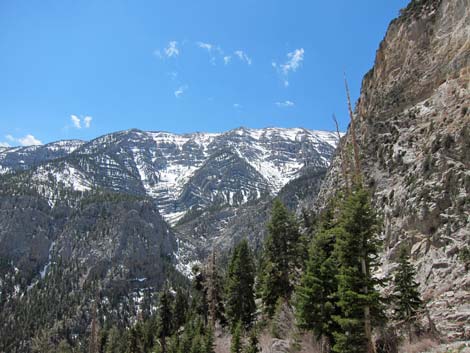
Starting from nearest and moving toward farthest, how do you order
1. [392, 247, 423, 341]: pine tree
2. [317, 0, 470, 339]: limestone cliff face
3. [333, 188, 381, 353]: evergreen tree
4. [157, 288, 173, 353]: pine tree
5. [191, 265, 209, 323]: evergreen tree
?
[333, 188, 381, 353]: evergreen tree, [392, 247, 423, 341]: pine tree, [317, 0, 470, 339]: limestone cliff face, [191, 265, 209, 323]: evergreen tree, [157, 288, 173, 353]: pine tree

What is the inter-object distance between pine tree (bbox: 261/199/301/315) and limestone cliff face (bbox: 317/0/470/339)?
8.35 metres

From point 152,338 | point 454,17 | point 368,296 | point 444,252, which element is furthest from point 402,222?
point 152,338

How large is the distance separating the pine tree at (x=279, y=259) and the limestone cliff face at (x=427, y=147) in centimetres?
835

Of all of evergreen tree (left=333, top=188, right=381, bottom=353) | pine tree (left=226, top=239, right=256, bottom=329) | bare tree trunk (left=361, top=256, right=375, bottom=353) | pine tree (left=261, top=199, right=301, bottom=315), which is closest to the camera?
bare tree trunk (left=361, top=256, right=375, bottom=353)

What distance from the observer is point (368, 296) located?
63.1ft

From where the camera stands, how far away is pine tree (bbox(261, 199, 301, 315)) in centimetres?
3728

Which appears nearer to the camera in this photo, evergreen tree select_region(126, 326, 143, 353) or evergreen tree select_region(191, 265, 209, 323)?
evergreen tree select_region(191, 265, 209, 323)

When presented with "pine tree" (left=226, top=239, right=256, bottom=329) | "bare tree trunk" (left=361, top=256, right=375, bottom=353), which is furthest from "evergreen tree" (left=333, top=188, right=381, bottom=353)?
"pine tree" (left=226, top=239, right=256, bottom=329)

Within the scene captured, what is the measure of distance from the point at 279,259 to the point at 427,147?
1779cm

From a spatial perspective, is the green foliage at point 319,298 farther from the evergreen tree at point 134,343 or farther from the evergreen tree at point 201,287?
the evergreen tree at point 134,343

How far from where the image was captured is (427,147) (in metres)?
39.4

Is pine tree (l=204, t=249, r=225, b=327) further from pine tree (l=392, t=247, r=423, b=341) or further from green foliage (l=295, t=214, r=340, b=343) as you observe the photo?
pine tree (l=392, t=247, r=423, b=341)

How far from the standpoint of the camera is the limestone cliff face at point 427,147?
95.8 ft

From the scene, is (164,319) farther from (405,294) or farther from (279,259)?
(405,294)
